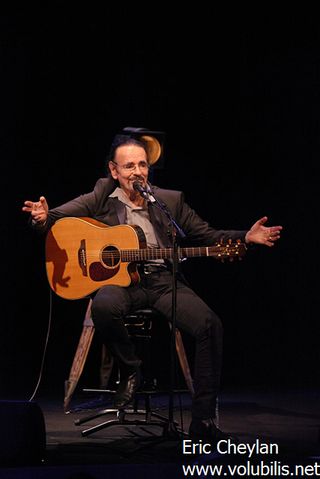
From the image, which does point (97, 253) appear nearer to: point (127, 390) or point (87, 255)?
point (87, 255)

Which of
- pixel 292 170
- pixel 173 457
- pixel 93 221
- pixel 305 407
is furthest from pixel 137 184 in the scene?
pixel 292 170

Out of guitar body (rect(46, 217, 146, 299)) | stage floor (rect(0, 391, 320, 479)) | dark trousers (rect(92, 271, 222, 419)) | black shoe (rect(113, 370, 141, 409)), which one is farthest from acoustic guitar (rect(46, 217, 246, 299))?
stage floor (rect(0, 391, 320, 479))

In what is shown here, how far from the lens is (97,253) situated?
442cm

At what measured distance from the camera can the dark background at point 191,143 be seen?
5.87 m

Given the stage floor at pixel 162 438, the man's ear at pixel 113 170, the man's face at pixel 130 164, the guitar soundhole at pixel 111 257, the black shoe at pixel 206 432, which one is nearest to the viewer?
the stage floor at pixel 162 438

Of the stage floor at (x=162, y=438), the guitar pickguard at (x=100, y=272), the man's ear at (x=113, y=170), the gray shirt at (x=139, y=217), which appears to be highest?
the man's ear at (x=113, y=170)

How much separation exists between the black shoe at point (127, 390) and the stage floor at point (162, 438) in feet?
0.56

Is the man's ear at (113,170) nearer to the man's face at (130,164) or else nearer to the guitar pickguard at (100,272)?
the man's face at (130,164)

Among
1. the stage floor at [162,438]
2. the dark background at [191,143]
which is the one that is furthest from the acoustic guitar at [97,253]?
the dark background at [191,143]

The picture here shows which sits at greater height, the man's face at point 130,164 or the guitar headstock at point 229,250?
the man's face at point 130,164

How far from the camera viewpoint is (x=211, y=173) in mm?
6152

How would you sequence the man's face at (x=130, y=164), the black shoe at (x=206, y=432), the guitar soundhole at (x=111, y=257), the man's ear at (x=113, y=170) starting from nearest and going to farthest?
the black shoe at (x=206, y=432), the guitar soundhole at (x=111, y=257), the man's face at (x=130, y=164), the man's ear at (x=113, y=170)

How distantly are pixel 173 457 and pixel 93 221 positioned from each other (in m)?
1.48

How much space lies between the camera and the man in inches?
160
